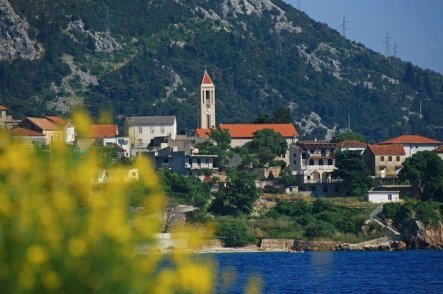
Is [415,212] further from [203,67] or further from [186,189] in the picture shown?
[203,67]

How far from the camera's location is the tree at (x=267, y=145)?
82188mm

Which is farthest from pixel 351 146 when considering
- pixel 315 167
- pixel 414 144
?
pixel 315 167

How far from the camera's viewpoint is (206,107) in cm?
9919

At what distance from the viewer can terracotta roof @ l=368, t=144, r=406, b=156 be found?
7919 cm

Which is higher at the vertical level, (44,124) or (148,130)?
(148,130)

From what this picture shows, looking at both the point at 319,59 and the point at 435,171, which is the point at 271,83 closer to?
the point at 319,59

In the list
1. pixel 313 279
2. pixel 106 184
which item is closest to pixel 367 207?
A: pixel 313 279

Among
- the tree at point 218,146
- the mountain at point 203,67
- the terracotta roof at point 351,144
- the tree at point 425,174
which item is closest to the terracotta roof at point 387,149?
the terracotta roof at point 351,144

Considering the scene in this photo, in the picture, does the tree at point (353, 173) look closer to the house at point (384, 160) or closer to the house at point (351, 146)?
the house at point (384, 160)

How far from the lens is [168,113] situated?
417ft

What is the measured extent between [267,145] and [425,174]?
13489 millimetres

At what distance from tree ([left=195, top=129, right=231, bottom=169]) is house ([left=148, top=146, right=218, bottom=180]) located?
0.49m

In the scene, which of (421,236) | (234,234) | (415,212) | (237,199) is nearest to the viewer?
(234,234)

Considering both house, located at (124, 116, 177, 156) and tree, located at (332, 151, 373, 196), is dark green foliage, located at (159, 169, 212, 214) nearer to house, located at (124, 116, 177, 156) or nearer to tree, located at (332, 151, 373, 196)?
tree, located at (332, 151, 373, 196)
